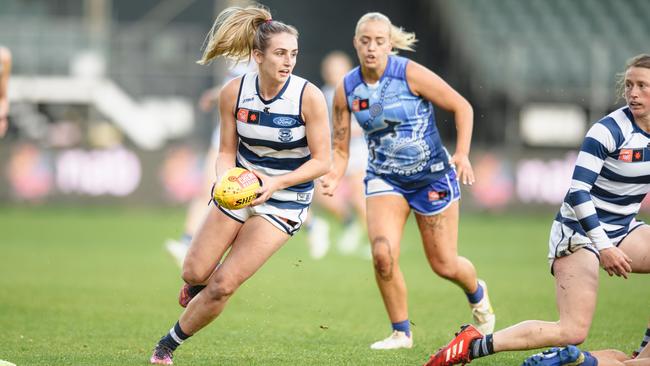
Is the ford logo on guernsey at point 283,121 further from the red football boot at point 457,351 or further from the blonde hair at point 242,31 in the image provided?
the red football boot at point 457,351

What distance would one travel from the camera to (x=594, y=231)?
604 cm

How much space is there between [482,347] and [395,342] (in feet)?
5.55

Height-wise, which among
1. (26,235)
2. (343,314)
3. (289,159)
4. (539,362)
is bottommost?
(26,235)

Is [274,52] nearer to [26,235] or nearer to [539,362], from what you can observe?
[539,362]

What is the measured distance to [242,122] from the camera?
22.3ft

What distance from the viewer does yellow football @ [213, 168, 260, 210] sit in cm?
639

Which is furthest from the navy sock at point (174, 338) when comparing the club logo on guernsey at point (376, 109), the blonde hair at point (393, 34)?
the blonde hair at point (393, 34)

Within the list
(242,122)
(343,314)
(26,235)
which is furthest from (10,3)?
(242,122)

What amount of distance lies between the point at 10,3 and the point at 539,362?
2452 centimetres

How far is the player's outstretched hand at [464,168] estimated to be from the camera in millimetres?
7320

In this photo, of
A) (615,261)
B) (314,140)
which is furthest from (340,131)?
(615,261)

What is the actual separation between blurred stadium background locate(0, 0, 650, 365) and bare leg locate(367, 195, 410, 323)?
0.42 m

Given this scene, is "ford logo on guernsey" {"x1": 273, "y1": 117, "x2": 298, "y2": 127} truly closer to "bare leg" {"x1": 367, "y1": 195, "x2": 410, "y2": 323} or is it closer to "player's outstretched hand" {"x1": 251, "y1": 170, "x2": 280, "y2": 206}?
"player's outstretched hand" {"x1": 251, "y1": 170, "x2": 280, "y2": 206}

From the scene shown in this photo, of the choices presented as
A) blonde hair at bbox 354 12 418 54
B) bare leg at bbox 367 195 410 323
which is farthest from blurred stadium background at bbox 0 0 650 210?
bare leg at bbox 367 195 410 323
